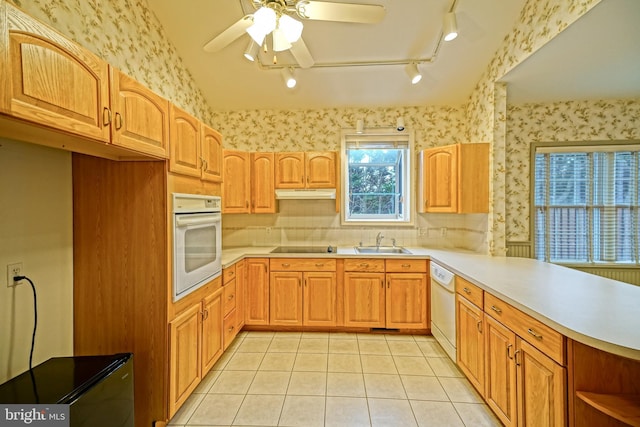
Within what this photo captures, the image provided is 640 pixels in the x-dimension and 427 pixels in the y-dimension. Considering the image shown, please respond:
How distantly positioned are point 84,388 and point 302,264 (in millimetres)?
1966

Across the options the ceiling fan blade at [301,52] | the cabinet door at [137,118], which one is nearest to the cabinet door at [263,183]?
the ceiling fan blade at [301,52]

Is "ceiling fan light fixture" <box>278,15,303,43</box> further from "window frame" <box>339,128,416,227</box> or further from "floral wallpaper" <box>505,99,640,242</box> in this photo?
"floral wallpaper" <box>505,99,640,242</box>

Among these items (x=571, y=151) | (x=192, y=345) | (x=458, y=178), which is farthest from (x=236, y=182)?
(x=571, y=151)

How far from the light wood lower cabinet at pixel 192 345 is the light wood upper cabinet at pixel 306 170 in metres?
1.51

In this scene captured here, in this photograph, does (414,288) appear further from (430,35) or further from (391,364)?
(430,35)

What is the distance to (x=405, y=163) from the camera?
11.5ft

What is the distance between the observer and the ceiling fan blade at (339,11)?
1.47 m

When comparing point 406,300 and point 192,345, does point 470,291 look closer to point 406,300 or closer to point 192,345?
point 406,300

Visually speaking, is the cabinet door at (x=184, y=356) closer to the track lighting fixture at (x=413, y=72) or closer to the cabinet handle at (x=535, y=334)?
the cabinet handle at (x=535, y=334)

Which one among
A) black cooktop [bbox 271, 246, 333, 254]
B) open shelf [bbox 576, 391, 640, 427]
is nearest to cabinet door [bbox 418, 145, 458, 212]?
black cooktop [bbox 271, 246, 333, 254]

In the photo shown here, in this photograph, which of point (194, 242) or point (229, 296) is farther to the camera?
point (229, 296)

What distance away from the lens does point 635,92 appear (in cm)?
269

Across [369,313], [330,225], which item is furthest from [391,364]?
[330,225]

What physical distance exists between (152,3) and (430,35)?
2.49 meters
